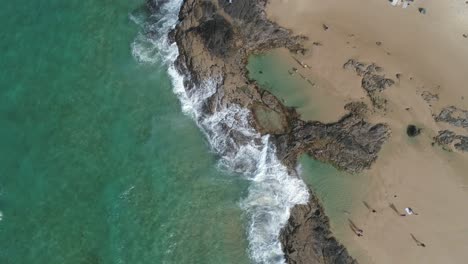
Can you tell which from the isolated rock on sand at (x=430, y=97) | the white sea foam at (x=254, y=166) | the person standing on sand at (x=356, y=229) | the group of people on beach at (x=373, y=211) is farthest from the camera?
the white sea foam at (x=254, y=166)

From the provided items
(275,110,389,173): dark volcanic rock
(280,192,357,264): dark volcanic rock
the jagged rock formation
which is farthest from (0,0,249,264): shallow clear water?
the jagged rock formation

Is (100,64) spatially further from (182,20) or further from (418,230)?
(418,230)

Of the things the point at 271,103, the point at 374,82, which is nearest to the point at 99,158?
the point at 271,103

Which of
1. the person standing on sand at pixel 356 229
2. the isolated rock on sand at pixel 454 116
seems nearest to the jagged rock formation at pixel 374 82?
the isolated rock on sand at pixel 454 116

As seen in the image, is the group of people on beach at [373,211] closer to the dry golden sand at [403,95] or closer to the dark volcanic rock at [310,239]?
the dry golden sand at [403,95]

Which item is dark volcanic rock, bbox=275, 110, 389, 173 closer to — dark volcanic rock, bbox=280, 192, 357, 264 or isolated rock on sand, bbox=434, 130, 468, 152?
dark volcanic rock, bbox=280, 192, 357, 264
